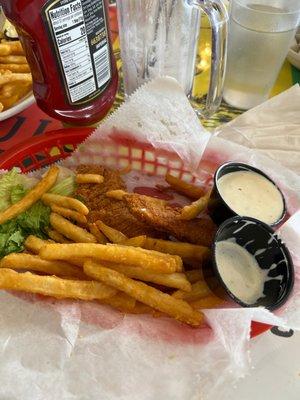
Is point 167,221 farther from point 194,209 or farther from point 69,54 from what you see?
point 69,54

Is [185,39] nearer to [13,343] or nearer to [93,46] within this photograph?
[93,46]

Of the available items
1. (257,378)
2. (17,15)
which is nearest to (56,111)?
(17,15)

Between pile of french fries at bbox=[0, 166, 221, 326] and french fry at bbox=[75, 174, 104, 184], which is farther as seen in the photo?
french fry at bbox=[75, 174, 104, 184]

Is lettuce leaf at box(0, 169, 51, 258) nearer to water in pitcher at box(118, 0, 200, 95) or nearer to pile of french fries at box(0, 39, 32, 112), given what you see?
pile of french fries at box(0, 39, 32, 112)

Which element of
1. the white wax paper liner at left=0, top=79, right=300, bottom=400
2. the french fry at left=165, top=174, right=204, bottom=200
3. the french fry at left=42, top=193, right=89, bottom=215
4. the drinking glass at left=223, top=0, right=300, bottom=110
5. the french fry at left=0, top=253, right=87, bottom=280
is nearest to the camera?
the white wax paper liner at left=0, top=79, right=300, bottom=400

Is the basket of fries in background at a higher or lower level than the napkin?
higher

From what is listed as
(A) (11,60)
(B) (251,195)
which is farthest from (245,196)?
(A) (11,60)

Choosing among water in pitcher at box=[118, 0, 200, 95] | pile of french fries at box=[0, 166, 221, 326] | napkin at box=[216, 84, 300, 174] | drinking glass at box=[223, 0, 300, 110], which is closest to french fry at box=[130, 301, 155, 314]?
pile of french fries at box=[0, 166, 221, 326]
